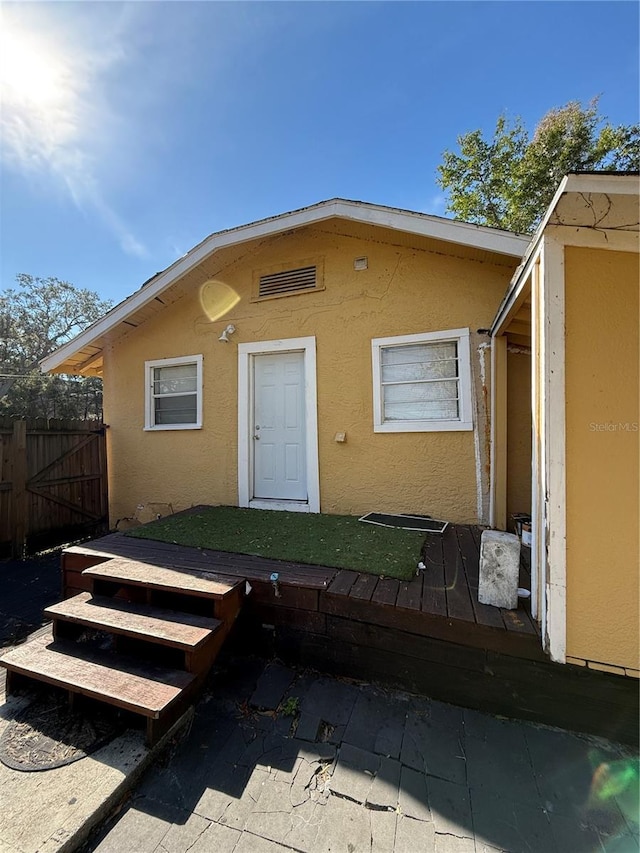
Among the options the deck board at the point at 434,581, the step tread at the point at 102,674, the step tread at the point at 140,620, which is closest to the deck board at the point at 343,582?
the deck board at the point at 434,581

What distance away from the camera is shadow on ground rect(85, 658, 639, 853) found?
1322 mm

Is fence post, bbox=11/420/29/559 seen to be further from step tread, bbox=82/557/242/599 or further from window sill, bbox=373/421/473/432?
window sill, bbox=373/421/473/432

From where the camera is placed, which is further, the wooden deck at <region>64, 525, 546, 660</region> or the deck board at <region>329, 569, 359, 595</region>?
the deck board at <region>329, 569, 359, 595</region>

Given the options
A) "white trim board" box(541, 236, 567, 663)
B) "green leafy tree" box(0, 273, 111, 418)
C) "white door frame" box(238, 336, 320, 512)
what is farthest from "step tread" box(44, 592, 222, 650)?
"green leafy tree" box(0, 273, 111, 418)

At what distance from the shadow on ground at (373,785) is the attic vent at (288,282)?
434cm

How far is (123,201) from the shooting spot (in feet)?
20.1

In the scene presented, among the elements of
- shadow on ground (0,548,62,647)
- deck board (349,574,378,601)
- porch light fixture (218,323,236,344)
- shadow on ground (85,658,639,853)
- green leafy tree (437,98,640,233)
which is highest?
green leafy tree (437,98,640,233)

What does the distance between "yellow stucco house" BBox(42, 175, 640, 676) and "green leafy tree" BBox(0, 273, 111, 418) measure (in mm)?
16787

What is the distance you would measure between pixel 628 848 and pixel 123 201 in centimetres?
895

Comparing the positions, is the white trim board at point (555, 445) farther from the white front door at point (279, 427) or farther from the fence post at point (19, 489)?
the fence post at point (19, 489)

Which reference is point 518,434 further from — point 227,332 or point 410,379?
point 227,332

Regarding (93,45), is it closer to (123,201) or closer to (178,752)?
(123,201)

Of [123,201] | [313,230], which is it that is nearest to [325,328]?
[313,230]

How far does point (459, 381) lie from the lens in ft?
12.8
